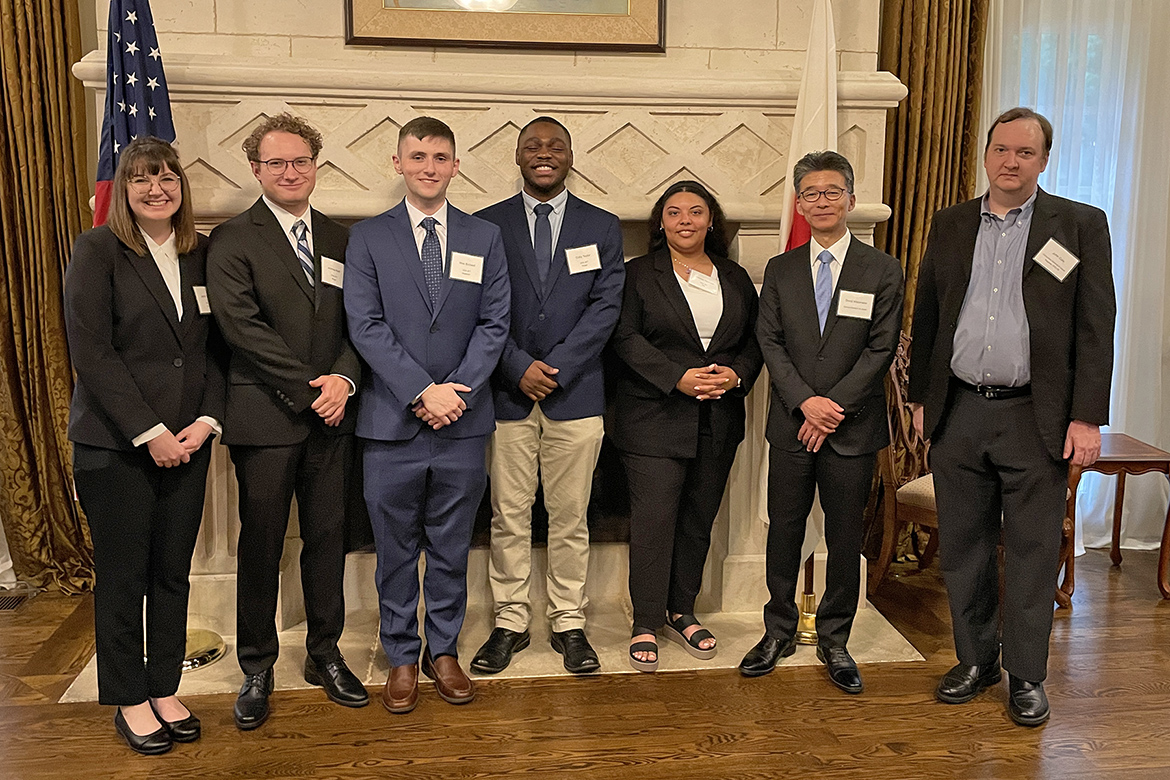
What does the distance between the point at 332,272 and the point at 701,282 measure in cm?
117

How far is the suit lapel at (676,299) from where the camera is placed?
10.6ft

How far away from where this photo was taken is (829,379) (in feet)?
10.1

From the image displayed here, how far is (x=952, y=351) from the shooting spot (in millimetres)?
2971

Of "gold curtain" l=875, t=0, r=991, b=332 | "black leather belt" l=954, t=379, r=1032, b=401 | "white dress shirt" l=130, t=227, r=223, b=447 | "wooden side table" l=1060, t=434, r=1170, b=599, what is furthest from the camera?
"gold curtain" l=875, t=0, r=991, b=332

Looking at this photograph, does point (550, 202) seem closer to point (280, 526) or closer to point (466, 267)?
point (466, 267)

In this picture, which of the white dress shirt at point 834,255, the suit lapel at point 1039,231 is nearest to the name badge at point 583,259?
the white dress shirt at point 834,255

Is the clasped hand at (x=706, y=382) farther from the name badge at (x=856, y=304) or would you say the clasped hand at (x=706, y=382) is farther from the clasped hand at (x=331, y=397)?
the clasped hand at (x=331, y=397)

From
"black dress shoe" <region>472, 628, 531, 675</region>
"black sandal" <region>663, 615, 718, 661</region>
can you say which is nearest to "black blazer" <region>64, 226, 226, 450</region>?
"black dress shoe" <region>472, 628, 531, 675</region>

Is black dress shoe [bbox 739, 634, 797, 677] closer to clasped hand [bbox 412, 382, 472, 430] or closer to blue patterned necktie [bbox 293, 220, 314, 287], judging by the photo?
clasped hand [bbox 412, 382, 472, 430]

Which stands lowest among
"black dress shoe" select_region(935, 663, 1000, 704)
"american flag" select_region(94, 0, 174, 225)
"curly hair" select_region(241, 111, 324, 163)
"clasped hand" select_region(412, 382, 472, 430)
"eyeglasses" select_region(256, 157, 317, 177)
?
"black dress shoe" select_region(935, 663, 1000, 704)

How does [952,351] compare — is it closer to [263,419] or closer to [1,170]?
[263,419]

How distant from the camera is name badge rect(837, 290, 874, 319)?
10.1 ft

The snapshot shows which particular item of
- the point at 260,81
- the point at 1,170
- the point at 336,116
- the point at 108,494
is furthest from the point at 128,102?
the point at 108,494

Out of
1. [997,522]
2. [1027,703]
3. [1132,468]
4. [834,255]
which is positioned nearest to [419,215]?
[834,255]
